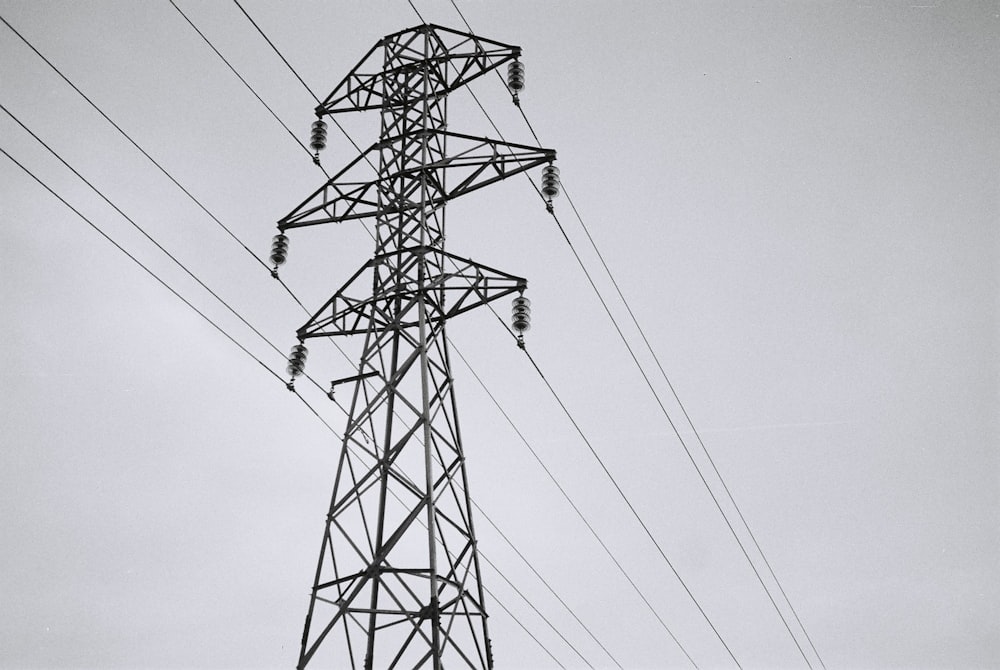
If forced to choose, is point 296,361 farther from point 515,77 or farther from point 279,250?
point 515,77

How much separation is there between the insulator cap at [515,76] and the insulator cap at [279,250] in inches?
191

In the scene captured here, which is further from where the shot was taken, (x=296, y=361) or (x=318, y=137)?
(x=318, y=137)

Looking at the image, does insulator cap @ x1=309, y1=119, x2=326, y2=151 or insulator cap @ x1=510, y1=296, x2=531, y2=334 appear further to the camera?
insulator cap @ x1=309, y1=119, x2=326, y2=151

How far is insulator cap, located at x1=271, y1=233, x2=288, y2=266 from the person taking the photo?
13.6 metres

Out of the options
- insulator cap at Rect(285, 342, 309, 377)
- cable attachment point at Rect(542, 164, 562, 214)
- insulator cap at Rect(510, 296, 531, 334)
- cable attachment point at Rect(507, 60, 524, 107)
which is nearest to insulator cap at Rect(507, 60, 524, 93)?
cable attachment point at Rect(507, 60, 524, 107)

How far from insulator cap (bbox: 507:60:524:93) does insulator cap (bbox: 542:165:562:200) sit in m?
2.48

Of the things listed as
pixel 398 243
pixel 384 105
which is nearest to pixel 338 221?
pixel 398 243

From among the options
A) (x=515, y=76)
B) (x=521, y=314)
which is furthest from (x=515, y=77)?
(x=521, y=314)

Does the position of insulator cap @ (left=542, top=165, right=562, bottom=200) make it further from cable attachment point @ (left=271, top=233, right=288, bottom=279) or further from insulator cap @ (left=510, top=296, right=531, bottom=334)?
cable attachment point @ (left=271, top=233, right=288, bottom=279)

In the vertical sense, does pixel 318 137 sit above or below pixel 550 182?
above

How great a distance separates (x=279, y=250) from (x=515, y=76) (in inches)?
203

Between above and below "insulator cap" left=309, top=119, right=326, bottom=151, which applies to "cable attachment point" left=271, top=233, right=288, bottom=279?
below

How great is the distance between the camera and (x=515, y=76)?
48.8 ft

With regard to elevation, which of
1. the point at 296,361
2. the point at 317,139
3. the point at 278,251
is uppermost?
the point at 317,139
